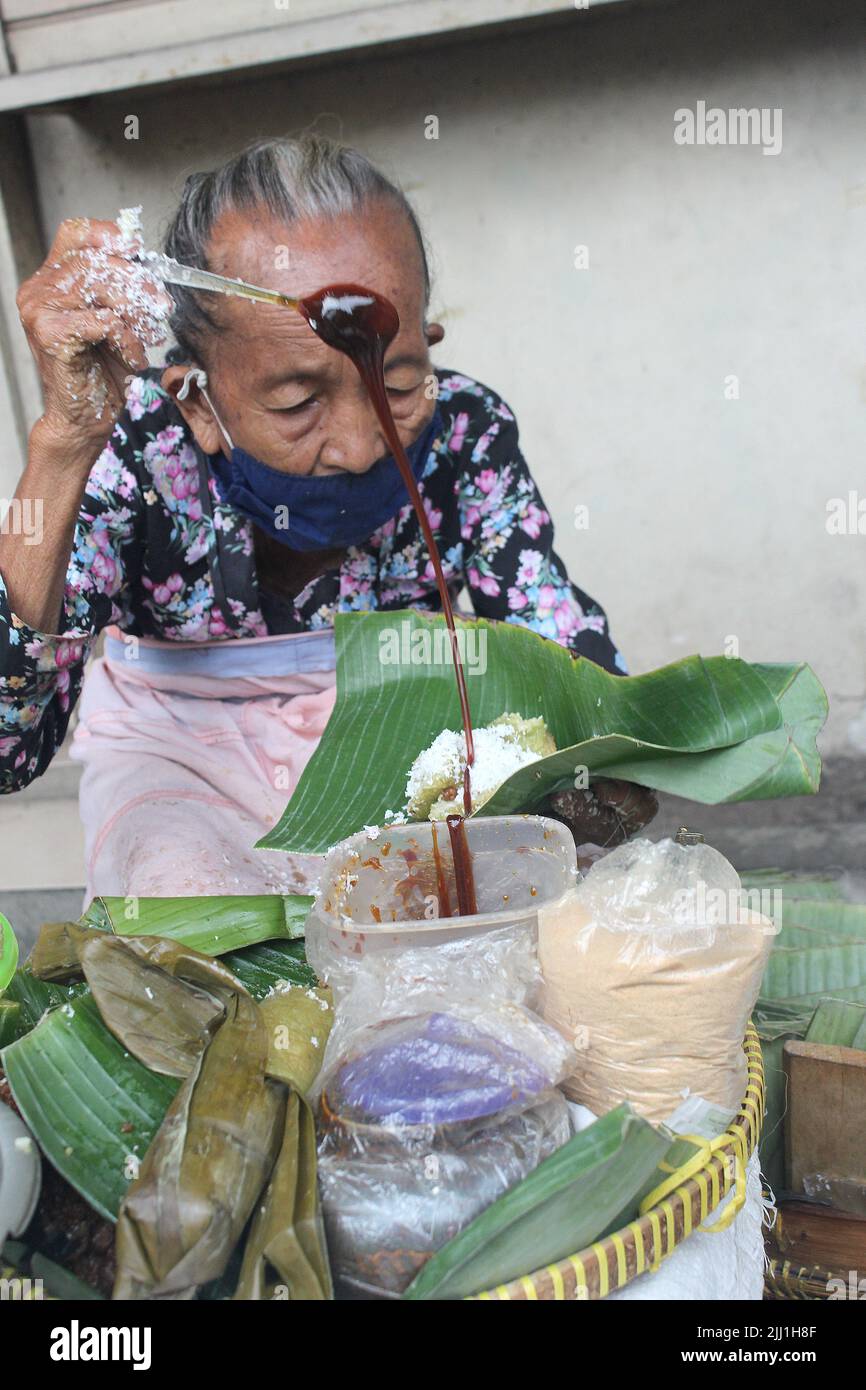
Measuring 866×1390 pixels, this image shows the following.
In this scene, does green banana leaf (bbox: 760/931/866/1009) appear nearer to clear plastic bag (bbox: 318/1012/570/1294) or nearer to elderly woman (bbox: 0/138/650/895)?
elderly woman (bbox: 0/138/650/895)

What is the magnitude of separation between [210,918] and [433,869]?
286 millimetres

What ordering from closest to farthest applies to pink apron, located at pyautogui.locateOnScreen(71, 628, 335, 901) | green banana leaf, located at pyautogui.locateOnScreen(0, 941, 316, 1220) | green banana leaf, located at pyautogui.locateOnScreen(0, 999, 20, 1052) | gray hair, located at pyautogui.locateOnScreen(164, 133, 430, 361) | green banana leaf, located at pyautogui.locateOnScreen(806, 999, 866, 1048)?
green banana leaf, located at pyautogui.locateOnScreen(0, 941, 316, 1220) → green banana leaf, located at pyautogui.locateOnScreen(0, 999, 20, 1052) → green banana leaf, located at pyautogui.locateOnScreen(806, 999, 866, 1048) → gray hair, located at pyautogui.locateOnScreen(164, 133, 430, 361) → pink apron, located at pyautogui.locateOnScreen(71, 628, 335, 901)

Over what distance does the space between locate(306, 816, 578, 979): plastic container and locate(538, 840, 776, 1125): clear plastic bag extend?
17 cm

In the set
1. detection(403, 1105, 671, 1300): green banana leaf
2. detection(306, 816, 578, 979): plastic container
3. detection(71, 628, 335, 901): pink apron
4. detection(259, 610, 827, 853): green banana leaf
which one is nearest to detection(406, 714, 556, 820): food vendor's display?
detection(259, 610, 827, 853): green banana leaf

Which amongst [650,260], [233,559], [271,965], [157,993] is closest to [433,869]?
[271,965]

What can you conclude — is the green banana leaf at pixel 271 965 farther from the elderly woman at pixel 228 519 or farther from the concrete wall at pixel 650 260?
the concrete wall at pixel 650 260

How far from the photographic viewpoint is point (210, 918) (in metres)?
1.46

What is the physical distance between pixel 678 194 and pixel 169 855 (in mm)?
2486

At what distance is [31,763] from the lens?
6.83 ft

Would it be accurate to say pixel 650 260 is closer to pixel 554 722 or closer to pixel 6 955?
pixel 554 722

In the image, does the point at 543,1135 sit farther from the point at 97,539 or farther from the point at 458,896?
the point at 97,539

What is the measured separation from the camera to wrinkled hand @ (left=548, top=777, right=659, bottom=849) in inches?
63.7

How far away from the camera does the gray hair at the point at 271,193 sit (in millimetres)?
1819
